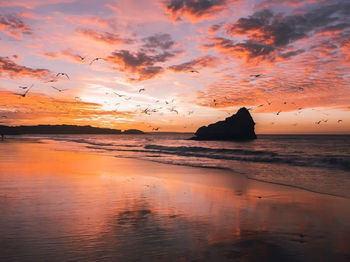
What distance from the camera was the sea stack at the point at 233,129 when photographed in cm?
13500

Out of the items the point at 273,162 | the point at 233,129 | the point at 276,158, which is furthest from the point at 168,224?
the point at 233,129

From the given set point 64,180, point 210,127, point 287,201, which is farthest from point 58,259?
point 210,127

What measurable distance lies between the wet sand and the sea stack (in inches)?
4845

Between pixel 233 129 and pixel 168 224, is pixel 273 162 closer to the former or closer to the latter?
pixel 168 224

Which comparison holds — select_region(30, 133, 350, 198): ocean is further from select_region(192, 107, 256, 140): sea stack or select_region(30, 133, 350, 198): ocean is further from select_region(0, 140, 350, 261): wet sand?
select_region(192, 107, 256, 140): sea stack

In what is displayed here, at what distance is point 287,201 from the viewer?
11.7 metres

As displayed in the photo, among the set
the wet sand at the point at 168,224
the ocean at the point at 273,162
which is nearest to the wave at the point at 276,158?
the ocean at the point at 273,162

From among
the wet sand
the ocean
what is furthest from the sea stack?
the wet sand

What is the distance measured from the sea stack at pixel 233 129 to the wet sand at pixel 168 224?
4845 inches

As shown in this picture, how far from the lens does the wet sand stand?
6105 mm

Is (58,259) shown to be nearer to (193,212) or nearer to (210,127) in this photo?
(193,212)

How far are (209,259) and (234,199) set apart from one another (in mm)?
6347

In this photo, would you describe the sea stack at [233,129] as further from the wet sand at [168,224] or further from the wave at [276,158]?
the wet sand at [168,224]

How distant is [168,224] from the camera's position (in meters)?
8.20
